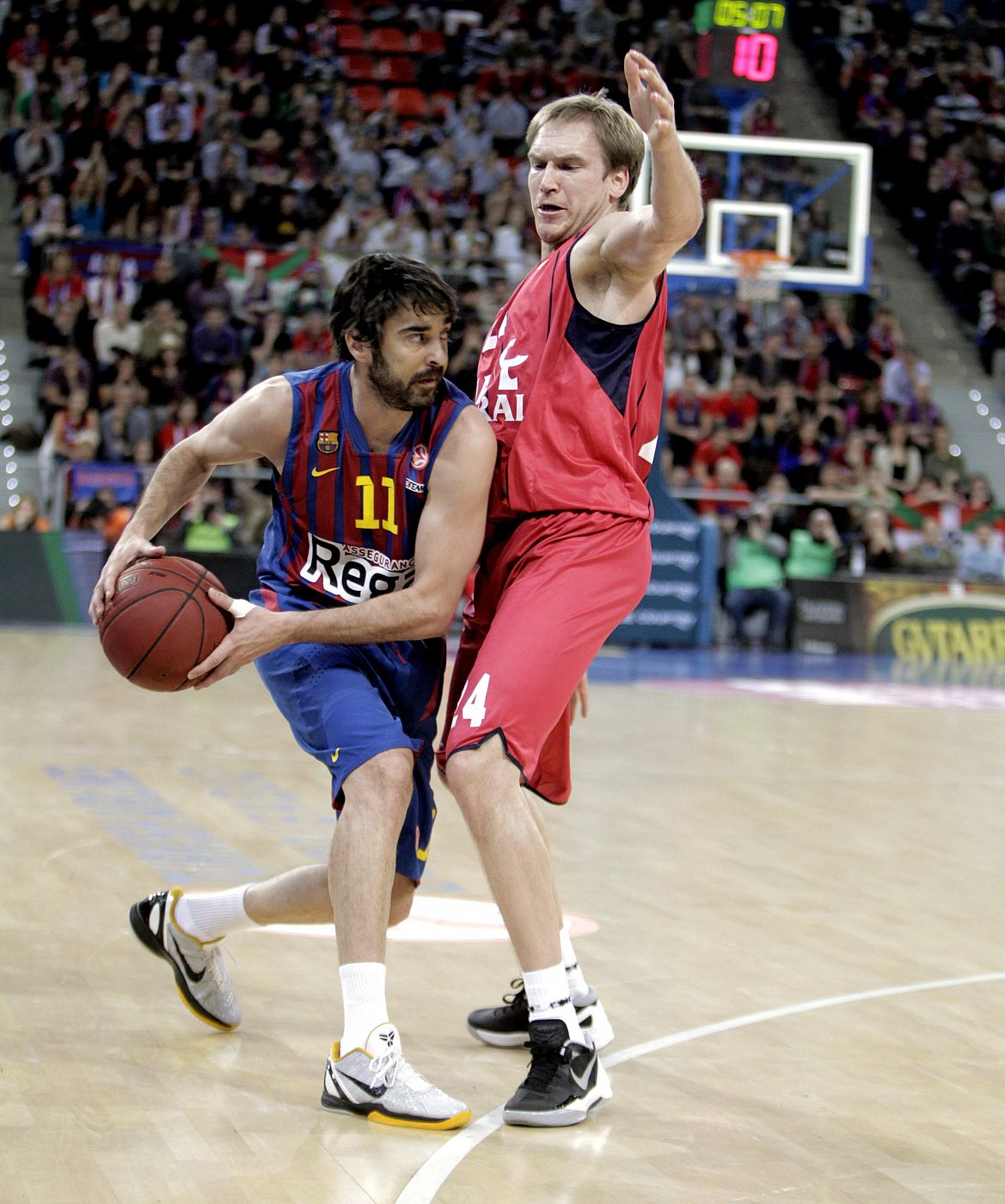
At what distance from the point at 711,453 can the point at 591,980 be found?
42.9 ft

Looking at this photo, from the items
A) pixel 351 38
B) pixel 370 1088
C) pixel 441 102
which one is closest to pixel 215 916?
pixel 370 1088

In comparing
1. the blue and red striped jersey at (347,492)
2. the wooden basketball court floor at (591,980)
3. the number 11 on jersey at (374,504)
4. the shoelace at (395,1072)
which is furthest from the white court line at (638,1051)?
the number 11 on jersey at (374,504)

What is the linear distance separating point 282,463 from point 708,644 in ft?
41.7

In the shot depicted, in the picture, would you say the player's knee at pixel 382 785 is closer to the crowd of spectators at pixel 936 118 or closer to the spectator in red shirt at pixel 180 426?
the spectator in red shirt at pixel 180 426

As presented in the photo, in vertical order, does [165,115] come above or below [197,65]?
below

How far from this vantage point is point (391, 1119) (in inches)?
136

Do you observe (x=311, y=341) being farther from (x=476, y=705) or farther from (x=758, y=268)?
(x=476, y=705)

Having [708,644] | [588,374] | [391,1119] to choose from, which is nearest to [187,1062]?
[391,1119]

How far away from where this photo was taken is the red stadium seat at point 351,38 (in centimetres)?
2200

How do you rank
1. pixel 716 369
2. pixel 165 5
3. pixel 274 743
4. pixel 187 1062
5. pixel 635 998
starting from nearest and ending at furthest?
pixel 187 1062
pixel 635 998
pixel 274 743
pixel 716 369
pixel 165 5

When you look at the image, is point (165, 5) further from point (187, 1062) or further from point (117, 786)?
point (187, 1062)

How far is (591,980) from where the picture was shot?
15.4 ft

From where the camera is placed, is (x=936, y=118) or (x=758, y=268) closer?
(x=758, y=268)

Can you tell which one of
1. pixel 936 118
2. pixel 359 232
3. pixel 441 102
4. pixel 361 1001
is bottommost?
pixel 361 1001
